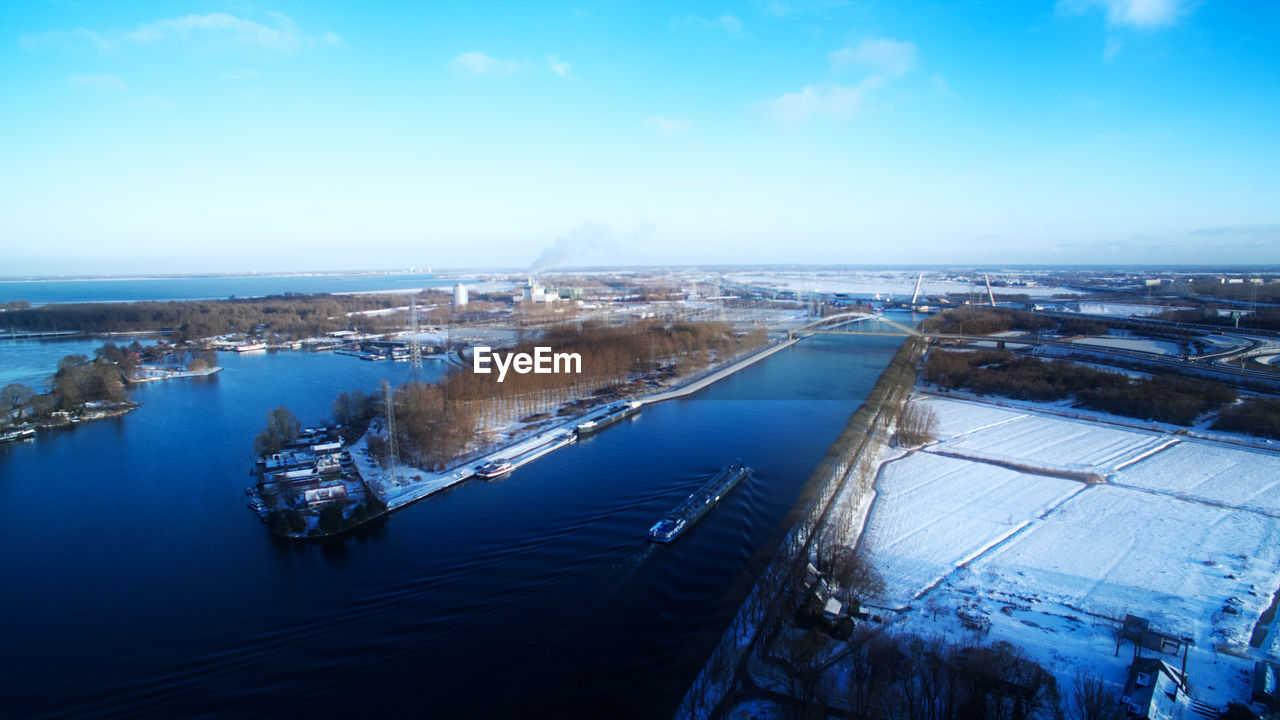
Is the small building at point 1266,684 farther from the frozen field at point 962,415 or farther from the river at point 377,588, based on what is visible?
the frozen field at point 962,415

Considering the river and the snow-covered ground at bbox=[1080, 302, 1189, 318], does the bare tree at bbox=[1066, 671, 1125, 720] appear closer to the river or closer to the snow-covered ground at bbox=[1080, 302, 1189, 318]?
the river

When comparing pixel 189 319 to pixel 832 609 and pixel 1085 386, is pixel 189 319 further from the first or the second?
pixel 1085 386

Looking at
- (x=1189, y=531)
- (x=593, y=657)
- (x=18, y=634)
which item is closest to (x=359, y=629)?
(x=593, y=657)

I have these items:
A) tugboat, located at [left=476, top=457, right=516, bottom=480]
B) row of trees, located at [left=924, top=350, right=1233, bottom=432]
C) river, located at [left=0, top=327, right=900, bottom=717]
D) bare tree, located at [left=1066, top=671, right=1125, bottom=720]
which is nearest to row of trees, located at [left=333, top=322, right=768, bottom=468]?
tugboat, located at [left=476, top=457, right=516, bottom=480]

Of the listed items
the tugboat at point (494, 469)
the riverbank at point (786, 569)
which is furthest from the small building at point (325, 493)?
the riverbank at point (786, 569)

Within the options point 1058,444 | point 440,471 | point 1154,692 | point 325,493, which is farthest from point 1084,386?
point 325,493

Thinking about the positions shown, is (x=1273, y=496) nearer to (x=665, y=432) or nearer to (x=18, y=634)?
(x=665, y=432)
